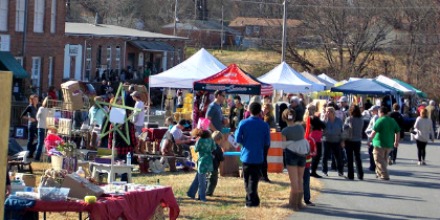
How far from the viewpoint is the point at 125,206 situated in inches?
430

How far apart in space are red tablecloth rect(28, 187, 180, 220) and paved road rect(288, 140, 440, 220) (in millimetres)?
2670

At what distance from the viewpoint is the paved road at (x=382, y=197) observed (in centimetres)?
1470

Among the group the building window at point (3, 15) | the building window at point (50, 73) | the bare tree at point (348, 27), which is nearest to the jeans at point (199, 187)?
the building window at point (3, 15)

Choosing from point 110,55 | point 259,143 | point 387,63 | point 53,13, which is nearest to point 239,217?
point 259,143

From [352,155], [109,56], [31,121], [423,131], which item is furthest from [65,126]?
[109,56]

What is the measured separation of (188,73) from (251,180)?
43.0ft

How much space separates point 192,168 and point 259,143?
682 cm

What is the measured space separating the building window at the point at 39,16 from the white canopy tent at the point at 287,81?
1097cm

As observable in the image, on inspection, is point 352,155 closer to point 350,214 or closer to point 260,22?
point 350,214

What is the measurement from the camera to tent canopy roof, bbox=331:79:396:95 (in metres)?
37.7

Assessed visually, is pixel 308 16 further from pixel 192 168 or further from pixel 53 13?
pixel 192 168

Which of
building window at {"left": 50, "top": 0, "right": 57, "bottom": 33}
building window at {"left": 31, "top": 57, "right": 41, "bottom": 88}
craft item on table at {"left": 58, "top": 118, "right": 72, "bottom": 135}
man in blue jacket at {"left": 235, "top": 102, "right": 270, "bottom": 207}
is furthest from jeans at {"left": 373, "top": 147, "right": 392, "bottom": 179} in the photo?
building window at {"left": 50, "top": 0, "right": 57, "bottom": 33}

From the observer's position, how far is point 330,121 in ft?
64.5

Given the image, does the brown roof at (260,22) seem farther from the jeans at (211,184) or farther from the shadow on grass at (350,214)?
the shadow on grass at (350,214)
